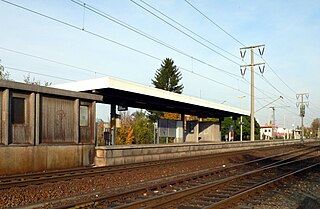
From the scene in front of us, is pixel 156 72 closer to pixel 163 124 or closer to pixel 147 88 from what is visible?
pixel 163 124

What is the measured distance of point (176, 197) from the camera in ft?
28.7

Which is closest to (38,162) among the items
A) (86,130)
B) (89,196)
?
(86,130)

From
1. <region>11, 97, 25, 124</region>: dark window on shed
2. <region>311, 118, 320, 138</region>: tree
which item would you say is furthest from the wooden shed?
<region>311, 118, 320, 138</region>: tree

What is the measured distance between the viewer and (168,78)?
268 feet

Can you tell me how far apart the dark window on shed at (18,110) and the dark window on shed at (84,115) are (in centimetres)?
365

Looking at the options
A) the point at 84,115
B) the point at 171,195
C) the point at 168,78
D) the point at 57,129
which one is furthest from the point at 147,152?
the point at 168,78

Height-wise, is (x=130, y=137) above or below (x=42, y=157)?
below

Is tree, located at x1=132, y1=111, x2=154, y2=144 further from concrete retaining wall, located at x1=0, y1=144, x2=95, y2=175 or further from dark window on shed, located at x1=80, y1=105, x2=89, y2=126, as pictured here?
concrete retaining wall, located at x1=0, y1=144, x2=95, y2=175

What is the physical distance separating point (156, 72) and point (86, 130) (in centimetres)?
6621

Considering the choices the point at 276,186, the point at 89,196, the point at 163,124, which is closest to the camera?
the point at 89,196

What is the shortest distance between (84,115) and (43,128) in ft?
9.47

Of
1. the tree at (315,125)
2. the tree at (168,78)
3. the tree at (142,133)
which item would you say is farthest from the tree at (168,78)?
the tree at (315,125)

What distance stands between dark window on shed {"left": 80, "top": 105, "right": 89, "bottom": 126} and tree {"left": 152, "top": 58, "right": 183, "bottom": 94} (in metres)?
62.7

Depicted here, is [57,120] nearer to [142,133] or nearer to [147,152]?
[147,152]
